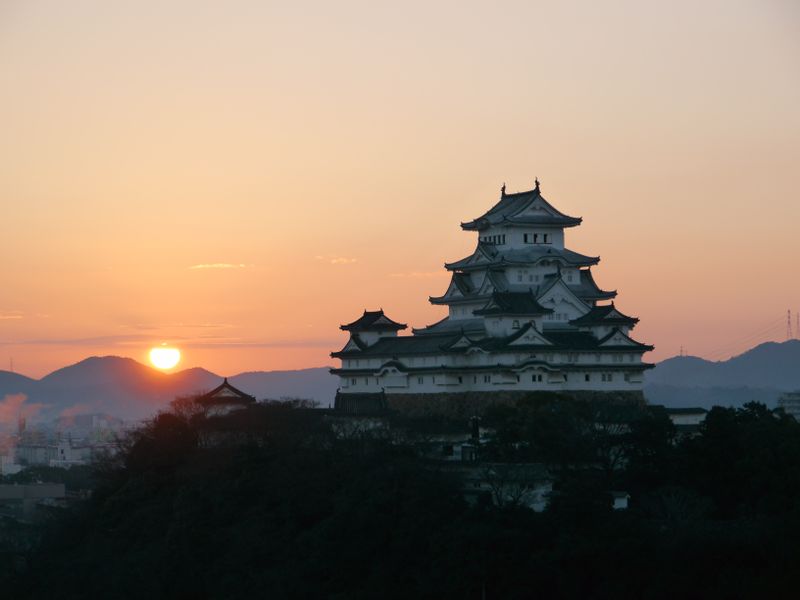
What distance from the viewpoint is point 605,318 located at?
4406 cm

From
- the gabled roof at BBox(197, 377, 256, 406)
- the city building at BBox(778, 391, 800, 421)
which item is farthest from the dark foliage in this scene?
the city building at BBox(778, 391, 800, 421)

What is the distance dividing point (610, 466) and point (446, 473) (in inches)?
149

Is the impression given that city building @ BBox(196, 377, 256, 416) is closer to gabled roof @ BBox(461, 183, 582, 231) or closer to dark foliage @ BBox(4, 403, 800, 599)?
dark foliage @ BBox(4, 403, 800, 599)

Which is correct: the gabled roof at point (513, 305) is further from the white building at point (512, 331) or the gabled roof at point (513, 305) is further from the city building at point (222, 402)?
the city building at point (222, 402)

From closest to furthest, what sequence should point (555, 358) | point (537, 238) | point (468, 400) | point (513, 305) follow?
1. point (555, 358)
2. point (468, 400)
3. point (513, 305)
4. point (537, 238)

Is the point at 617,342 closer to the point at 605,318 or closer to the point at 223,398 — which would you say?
the point at 605,318

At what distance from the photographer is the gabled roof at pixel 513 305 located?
43.6 metres

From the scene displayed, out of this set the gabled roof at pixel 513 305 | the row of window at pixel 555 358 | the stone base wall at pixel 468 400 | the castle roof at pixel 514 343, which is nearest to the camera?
the stone base wall at pixel 468 400

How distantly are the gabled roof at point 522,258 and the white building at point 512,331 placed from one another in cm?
3

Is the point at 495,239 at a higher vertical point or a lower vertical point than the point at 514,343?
higher

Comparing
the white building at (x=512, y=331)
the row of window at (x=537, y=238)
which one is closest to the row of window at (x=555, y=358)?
the white building at (x=512, y=331)

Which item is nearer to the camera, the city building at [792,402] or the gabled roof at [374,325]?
the gabled roof at [374,325]

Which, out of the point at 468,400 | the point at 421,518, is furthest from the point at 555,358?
the point at 421,518

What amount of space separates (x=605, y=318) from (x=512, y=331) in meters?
2.49
